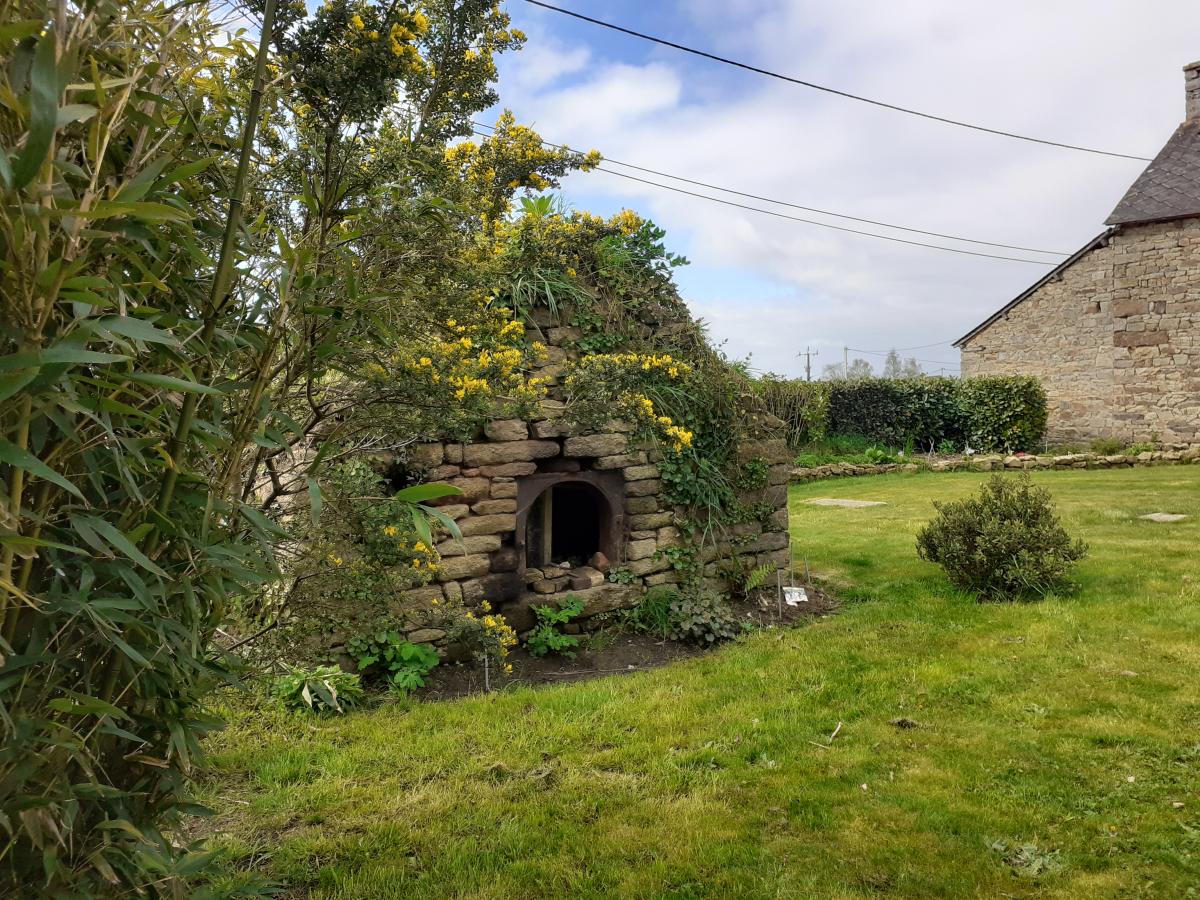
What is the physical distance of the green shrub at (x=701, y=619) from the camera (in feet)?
18.1

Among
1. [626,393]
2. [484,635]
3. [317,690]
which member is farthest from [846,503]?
[317,690]

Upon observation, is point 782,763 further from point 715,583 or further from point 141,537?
point 141,537

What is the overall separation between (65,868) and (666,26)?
28.5 ft

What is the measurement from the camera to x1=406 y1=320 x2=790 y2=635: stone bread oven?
4977 mm

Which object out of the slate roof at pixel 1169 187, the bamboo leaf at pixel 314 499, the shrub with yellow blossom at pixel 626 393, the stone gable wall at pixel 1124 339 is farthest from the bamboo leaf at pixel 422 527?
the slate roof at pixel 1169 187

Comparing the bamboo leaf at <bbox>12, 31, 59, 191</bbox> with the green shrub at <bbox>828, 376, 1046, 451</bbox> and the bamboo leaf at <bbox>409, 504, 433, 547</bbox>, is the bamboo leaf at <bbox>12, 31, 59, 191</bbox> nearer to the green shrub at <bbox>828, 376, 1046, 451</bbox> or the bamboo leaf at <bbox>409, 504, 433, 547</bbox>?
the bamboo leaf at <bbox>409, 504, 433, 547</bbox>

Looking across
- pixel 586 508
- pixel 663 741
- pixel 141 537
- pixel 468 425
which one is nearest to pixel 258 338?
pixel 141 537

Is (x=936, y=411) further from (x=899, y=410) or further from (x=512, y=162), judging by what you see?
(x=512, y=162)

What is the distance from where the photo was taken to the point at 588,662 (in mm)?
5133

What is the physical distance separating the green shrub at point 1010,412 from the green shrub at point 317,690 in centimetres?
1713

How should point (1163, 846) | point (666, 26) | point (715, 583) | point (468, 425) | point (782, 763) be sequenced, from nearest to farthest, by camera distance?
point (1163, 846) → point (782, 763) → point (468, 425) → point (715, 583) → point (666, 26)

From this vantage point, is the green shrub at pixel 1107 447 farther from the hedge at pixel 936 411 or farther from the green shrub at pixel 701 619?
the green shrub at pixel 701 619

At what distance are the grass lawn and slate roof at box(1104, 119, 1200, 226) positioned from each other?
13975 mm

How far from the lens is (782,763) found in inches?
139
